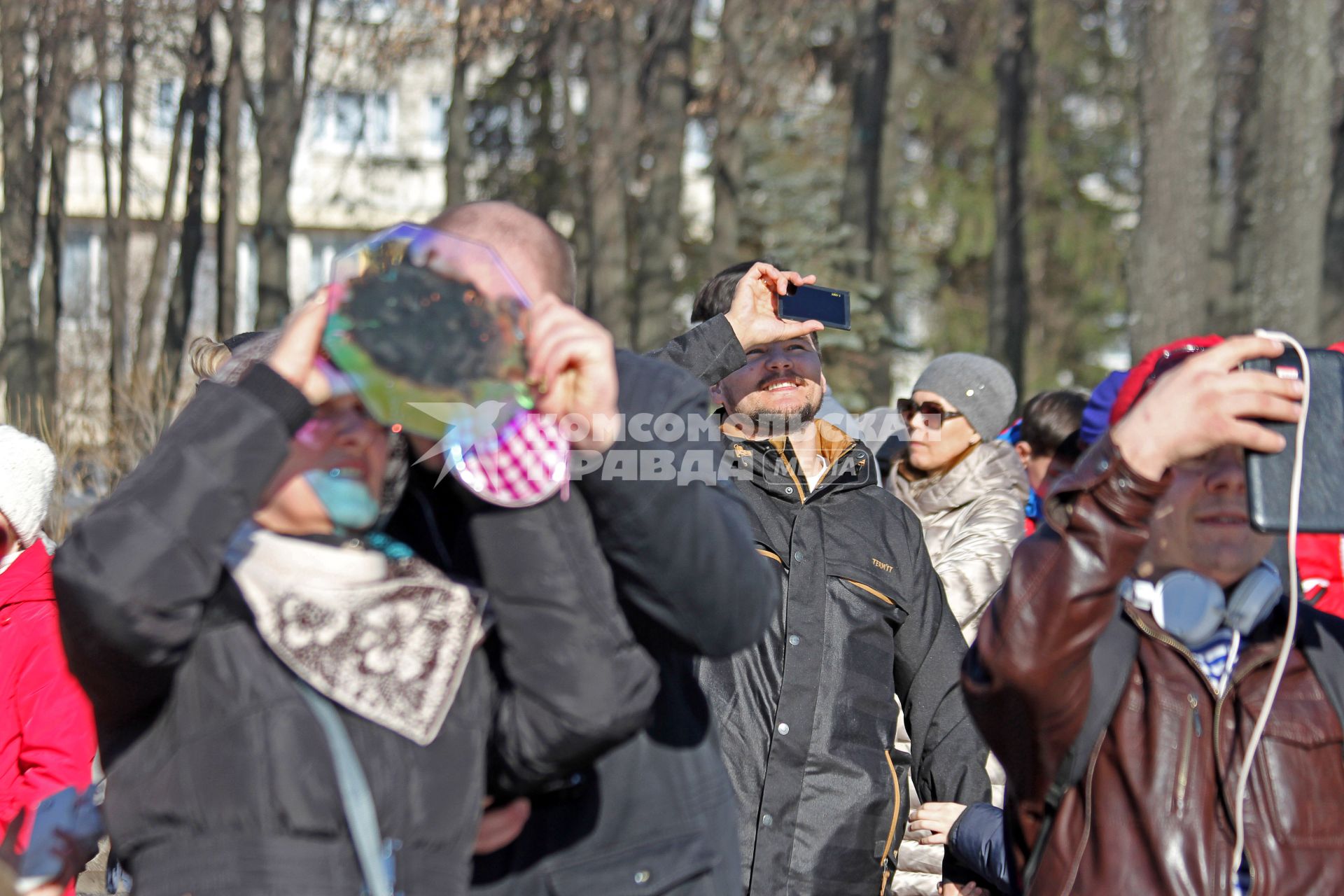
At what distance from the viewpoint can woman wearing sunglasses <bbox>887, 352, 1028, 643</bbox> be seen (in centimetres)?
445

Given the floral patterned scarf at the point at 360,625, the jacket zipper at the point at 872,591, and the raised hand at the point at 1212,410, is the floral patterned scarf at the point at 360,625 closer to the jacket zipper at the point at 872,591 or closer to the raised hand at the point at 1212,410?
the raised hand at the point at 1212,410

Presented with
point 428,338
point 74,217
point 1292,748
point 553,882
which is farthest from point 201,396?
point 74,217

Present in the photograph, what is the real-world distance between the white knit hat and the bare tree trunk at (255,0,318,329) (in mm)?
10902

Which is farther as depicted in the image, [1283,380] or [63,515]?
[63,515]

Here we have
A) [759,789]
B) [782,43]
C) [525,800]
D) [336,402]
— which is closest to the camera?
[336,402]

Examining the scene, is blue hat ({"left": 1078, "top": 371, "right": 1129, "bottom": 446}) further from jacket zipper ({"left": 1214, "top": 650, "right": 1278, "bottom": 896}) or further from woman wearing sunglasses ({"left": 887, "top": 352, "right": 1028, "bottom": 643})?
jacket zipper ({"left": 1214, "top": 650, "right": 1278, "bottom": 896})

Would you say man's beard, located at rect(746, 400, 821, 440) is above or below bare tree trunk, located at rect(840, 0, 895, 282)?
below

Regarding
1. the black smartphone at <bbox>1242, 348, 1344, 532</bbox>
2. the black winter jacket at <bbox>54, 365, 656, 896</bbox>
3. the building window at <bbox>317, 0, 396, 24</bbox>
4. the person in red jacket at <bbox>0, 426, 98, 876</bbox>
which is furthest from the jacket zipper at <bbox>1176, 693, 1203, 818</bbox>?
the building window at <bbox>317, 0, 396, 24</bbox>

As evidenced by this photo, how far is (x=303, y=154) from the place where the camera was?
123 feet

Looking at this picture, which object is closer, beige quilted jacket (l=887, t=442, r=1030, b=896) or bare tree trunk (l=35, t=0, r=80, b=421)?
beige quilted jacket (l=887, t=442, r=1030, b=896)

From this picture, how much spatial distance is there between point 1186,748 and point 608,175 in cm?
1270

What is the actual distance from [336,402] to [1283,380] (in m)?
1.28

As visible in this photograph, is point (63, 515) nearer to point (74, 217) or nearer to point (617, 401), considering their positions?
point (617, 401)

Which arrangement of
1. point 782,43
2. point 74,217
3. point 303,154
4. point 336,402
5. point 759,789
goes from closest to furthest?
point 336,402 → point 759,789 → point 782,43 → point 74,217 → point 303,154
